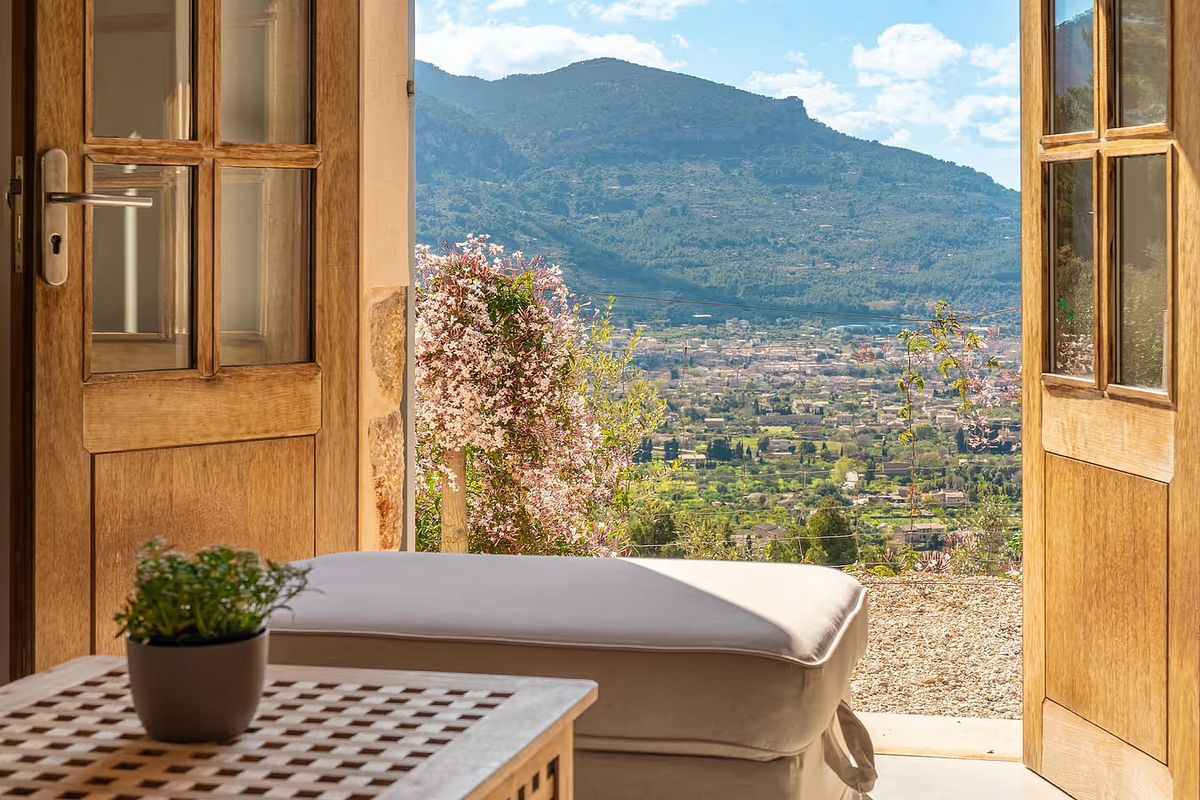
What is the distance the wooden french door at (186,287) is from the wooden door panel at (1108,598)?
158 cm

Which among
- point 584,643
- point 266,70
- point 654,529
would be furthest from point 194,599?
point 654,529

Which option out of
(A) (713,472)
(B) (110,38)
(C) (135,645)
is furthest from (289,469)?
(A) (713,472)

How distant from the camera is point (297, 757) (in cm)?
123

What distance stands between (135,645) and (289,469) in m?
1.59

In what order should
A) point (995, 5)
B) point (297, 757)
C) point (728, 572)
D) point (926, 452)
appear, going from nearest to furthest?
point (297, 757) → point (728, 572) → point (926, 452) → point (995, 5)

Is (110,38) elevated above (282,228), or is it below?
above

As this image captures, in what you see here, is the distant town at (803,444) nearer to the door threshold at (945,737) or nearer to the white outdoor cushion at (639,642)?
the door threshold at (945,737)

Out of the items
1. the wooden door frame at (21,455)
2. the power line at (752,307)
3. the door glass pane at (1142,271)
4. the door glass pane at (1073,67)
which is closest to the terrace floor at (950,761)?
the door glass pane at (1142,271)

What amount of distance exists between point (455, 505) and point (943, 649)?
1869mm

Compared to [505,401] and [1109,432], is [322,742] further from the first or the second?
→ [505,401]

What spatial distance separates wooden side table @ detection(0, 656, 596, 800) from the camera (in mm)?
1150

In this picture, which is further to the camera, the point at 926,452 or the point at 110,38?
the point at 926,452

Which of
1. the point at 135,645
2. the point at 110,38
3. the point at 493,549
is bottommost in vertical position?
the point at 493,549

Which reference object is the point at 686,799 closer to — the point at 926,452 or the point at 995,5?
the point at 926,452
